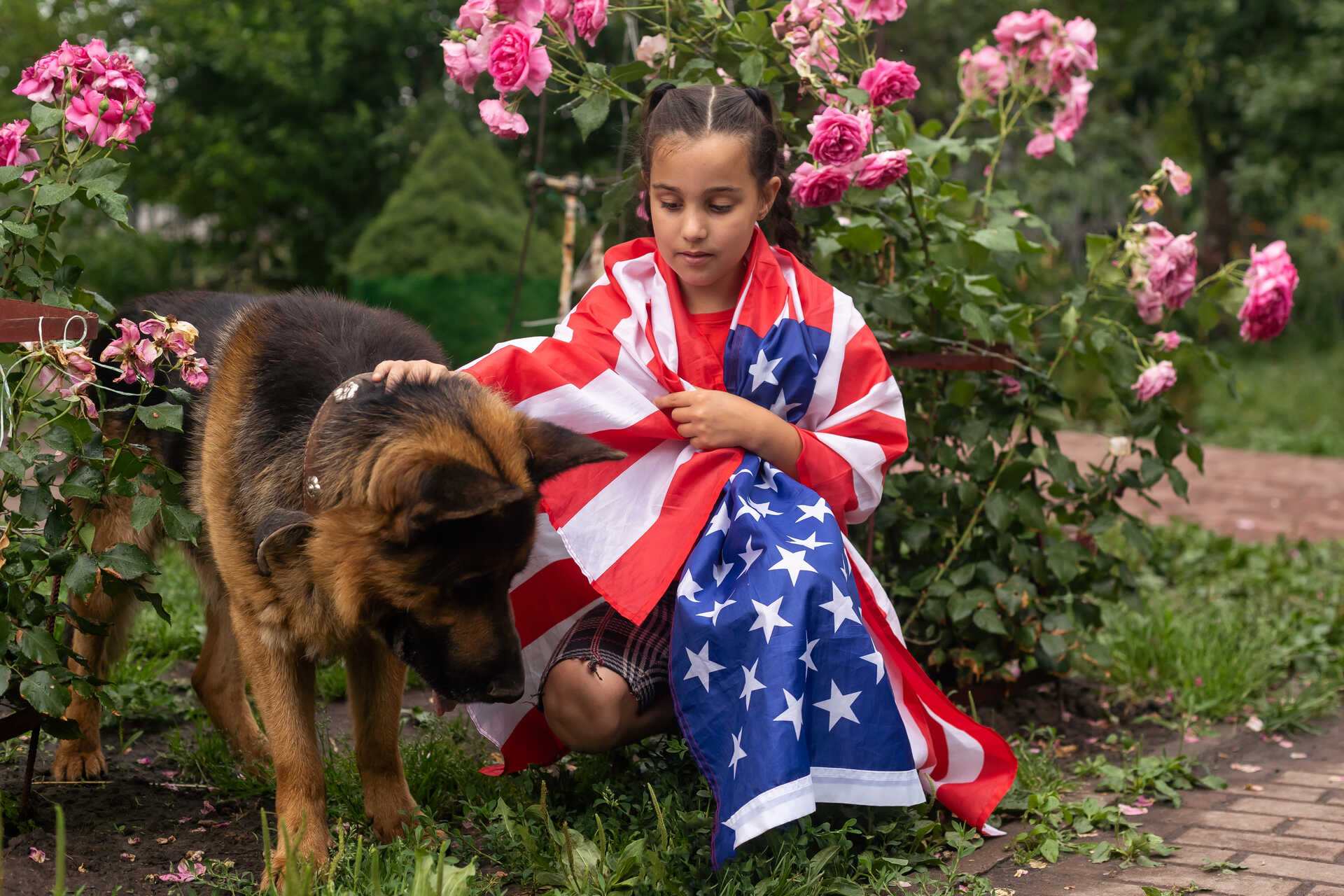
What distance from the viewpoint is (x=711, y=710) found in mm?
2531

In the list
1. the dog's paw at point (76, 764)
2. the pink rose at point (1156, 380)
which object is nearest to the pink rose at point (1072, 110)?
the pink rose at point (1156, 380)

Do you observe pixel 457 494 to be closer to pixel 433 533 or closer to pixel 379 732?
pixel 433 533

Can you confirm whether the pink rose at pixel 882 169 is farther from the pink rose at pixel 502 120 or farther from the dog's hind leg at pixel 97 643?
the dog's hind leg at pixel 97 643

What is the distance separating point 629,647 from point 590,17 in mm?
1747

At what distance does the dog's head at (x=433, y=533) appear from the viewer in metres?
2.22

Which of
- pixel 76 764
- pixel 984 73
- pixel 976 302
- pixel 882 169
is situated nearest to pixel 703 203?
pixel 882 169

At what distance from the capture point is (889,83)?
129 inches

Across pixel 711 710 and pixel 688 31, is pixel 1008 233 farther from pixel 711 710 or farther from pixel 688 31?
pixel 711 710

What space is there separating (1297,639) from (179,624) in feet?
14.4

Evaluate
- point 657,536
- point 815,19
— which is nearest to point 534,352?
point 657,536

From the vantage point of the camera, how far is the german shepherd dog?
2.25m

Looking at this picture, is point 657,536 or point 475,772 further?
point 475,772

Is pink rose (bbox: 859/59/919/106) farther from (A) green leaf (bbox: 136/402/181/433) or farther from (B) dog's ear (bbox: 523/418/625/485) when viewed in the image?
(A) green leaf (bbox: 136/402/181/433)

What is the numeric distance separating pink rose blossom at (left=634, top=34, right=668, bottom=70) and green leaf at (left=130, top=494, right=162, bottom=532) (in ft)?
6.26
